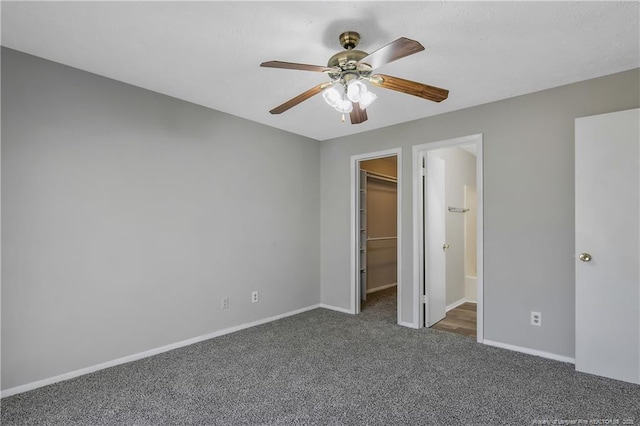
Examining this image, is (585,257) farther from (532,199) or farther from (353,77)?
(353,77)

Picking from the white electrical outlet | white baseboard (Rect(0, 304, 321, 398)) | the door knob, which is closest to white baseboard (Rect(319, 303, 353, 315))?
white baseboard (Rect(0, 304, 321, 398))

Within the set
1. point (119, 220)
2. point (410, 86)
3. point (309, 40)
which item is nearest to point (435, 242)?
point (410, 86)

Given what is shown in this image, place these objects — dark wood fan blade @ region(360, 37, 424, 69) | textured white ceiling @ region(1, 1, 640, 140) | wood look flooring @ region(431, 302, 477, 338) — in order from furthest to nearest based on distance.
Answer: wood look flooring @ region(431, 302, 477, 338) → textured white ceiling @ region(1, 1, 640, 140) → dark wood fan blade @ region(360, 37, 424, 69)

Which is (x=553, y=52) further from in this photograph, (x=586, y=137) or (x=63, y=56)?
(x=63, y=56)

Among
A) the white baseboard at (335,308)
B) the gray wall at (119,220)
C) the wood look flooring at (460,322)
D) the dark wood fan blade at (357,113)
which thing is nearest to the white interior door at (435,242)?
the wood look flooring at (460,322)

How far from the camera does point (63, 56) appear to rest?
2.40 meters

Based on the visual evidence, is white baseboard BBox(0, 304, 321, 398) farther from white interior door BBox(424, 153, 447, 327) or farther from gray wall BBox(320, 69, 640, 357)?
gray wall BBox(320, 69, 640, 357)

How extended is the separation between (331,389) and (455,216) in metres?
3.24

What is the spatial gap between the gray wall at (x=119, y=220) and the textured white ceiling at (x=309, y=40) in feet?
1.02

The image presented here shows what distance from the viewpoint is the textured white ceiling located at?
187cm

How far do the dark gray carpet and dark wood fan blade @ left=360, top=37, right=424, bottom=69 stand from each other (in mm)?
2050

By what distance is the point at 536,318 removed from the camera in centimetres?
298

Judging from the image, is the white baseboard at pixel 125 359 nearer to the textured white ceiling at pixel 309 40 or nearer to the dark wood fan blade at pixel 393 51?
the textured white ceiling at pixel 309 40

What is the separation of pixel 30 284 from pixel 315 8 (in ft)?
8.63
